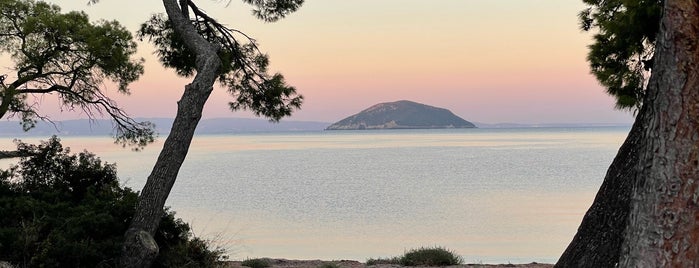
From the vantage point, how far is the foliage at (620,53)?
29.1ft

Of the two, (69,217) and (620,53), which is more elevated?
(620,53)

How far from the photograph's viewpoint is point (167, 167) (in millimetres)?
10109

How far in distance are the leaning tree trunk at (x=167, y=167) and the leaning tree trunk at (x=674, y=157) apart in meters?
6.18

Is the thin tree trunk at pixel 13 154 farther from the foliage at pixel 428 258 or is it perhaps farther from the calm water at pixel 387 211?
the foliage at pixel 428 258

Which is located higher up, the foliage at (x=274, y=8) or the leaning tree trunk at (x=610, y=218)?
the foliage at (x=274, y=8)

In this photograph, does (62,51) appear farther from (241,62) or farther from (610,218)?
(610,218)

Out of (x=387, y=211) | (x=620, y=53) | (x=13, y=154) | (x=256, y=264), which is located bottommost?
(x=387, y=211)

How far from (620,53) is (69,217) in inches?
310

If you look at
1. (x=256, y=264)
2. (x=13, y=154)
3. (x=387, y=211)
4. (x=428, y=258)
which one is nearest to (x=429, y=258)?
(x=428, y=258)

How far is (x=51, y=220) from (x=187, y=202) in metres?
29.3

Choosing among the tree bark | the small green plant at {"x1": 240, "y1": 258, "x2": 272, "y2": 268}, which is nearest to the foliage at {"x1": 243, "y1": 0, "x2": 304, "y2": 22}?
the small green plant at {"x1": 240, "y1": 258, "x2": 272, "y2": 268}

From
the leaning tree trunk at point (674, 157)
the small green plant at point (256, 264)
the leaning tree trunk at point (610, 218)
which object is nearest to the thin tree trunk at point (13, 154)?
the small green plant at point (256, 264)

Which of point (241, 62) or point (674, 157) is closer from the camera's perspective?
point (674, 157)

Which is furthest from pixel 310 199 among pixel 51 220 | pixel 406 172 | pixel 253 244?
pixel 51 220
